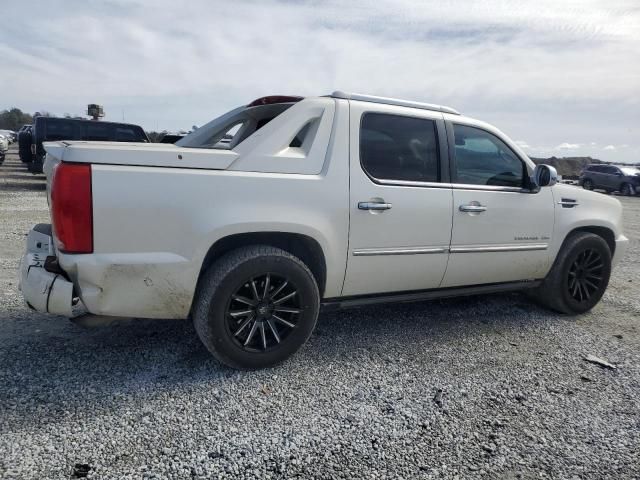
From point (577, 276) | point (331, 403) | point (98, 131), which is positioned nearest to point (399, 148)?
point (331, 403)

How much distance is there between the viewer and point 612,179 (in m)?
26.0

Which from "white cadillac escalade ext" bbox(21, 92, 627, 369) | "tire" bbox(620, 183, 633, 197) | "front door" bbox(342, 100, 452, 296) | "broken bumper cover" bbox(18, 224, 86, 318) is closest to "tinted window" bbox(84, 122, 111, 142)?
"white cadillac escalade ext" bbox(21, 92, 627, 369)

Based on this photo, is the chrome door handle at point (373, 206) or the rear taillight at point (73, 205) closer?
the rear taillight at point (73, 205)

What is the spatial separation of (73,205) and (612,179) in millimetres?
29270

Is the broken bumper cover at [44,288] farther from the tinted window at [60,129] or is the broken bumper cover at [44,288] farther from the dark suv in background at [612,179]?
the dark suv in background at [612,179]

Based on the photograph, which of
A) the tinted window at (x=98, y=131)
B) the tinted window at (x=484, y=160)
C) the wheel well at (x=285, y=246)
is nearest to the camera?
the wheel well at (x=285, y=246)

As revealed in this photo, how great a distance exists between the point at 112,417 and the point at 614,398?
313 centimetres

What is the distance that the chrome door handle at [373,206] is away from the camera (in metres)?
3.33

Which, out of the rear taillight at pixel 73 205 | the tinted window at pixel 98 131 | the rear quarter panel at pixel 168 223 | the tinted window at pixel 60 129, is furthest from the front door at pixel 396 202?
the tinted window at pixel 60 129

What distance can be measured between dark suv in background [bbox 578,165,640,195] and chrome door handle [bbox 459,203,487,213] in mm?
25542

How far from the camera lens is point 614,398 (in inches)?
124

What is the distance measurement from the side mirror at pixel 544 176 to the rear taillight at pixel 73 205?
11.7 feet

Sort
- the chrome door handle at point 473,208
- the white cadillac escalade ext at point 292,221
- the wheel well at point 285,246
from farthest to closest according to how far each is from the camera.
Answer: the chrome door handle at point 473,208 → the wheel well at point 285,246 → the white cadillac escalade ext at point 292,221

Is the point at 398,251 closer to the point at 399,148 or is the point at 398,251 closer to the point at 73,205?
the point at 399,148
